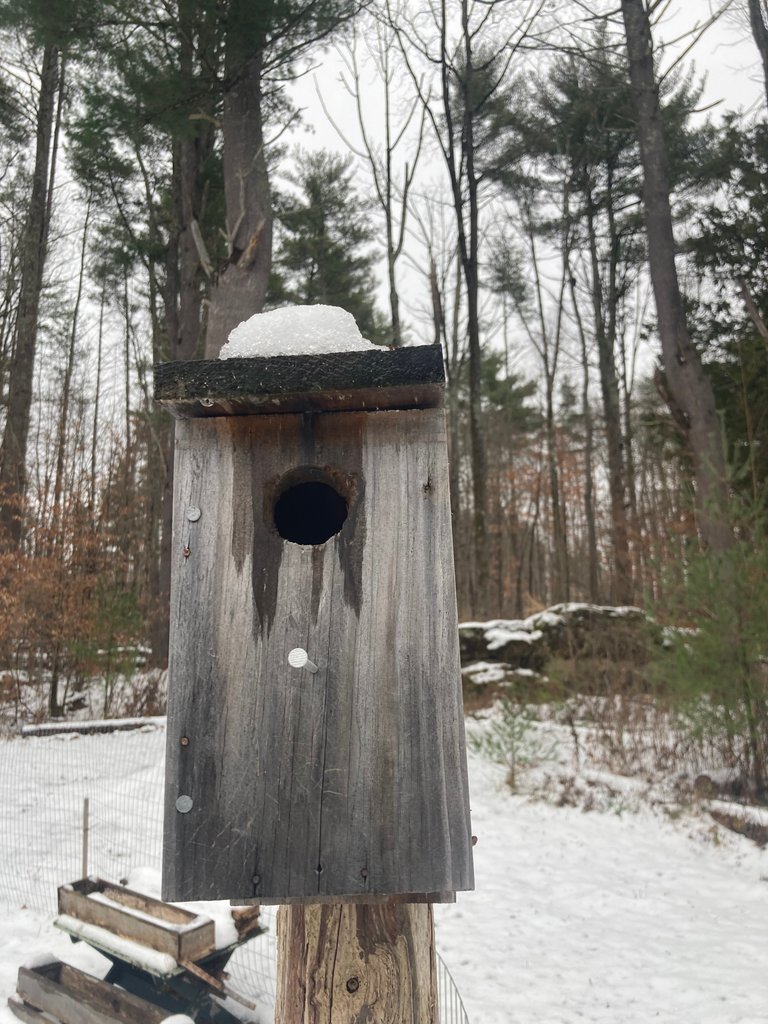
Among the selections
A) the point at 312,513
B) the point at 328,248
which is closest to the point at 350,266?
the point at 328,248

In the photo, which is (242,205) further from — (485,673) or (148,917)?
(485,673)

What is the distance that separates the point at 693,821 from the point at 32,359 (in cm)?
1282

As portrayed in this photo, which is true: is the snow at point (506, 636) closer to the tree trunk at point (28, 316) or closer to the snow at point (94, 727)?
the snow at point (94, 727)

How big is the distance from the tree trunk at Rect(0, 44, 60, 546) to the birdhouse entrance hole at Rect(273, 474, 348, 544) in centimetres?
1056

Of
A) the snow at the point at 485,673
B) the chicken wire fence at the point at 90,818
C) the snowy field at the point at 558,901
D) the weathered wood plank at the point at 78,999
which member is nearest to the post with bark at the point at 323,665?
the weathered wood plank at the point at 78,999

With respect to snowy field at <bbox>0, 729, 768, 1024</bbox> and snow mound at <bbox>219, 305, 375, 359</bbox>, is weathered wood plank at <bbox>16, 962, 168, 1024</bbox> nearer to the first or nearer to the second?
snowy field at <bbox>0, 729, 768, 1024</bbox>

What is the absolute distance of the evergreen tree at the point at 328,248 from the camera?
1468 cm

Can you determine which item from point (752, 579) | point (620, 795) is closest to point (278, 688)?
point (752, 579)

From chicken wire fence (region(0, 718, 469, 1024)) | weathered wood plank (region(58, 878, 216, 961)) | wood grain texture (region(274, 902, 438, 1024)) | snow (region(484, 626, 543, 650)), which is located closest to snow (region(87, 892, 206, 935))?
weathered wood plank (region(58, 878, 216, 961))

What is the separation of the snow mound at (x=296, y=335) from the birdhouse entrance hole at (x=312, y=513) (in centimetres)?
37

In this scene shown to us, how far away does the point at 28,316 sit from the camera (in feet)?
44.9

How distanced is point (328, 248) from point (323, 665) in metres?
14.7

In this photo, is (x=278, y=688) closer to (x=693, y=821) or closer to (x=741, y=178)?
(x=693, y=821)

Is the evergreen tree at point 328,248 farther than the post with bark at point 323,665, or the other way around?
the evergreen tree at point 328,248
